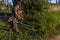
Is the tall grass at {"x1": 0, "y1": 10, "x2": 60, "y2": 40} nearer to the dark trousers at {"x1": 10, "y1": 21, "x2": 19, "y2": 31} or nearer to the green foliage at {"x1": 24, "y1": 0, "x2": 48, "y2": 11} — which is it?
the dark trousers at {"x1": 10, "y1": 21, "x2": 19, "y2": 31}

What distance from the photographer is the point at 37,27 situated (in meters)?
8.49

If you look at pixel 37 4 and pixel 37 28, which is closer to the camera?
pixel 37 28

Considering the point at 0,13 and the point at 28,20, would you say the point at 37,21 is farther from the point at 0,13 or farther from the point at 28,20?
the point at 0,13

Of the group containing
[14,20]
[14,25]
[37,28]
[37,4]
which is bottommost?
[37,28]

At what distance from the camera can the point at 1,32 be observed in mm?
7941

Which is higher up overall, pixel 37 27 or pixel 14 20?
pixel 14 20

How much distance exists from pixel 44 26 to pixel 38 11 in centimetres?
156

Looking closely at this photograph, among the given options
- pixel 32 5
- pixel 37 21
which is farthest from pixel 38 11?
pixel 37 21

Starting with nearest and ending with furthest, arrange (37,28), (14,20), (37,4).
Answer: (14,20) < (37,28) < (37,4)

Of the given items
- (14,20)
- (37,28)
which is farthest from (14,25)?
(37,28)

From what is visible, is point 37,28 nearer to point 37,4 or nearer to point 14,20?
point 14,20

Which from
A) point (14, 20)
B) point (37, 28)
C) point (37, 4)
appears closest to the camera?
point (14, 20)

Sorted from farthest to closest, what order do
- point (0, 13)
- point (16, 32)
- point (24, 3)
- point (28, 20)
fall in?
point (0, 13) < point (24, 3) < point (28, 20) < point (16, 32)

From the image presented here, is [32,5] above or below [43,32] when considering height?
above
